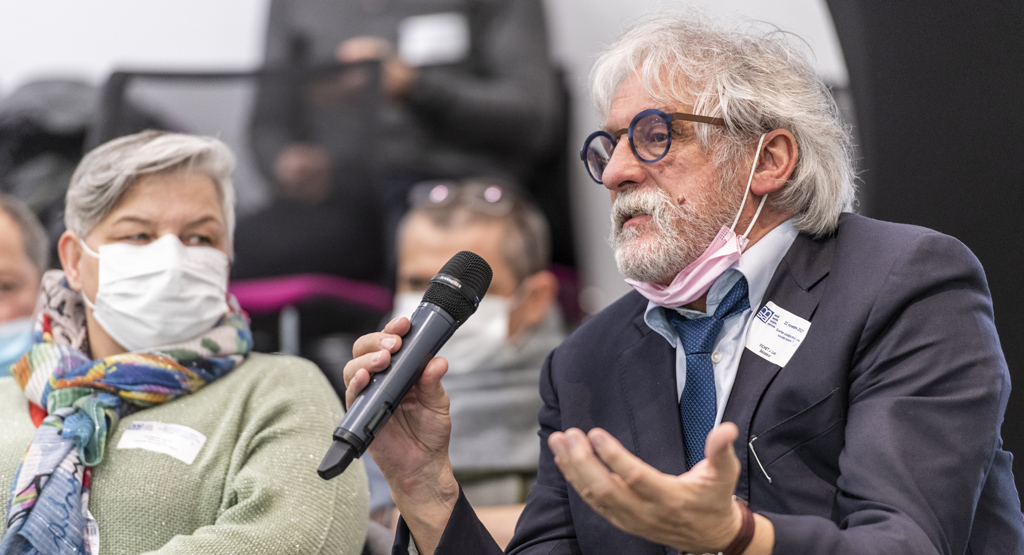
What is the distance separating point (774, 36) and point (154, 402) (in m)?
1.53

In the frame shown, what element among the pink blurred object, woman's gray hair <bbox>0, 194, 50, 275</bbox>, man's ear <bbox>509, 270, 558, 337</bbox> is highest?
woman's gray hair <bbox>0, 194, 50, 275</bbox>

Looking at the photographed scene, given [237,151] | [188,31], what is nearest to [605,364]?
[237,151]

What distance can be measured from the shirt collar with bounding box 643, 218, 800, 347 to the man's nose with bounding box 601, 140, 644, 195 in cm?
25

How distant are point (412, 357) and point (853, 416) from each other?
703 millimetres

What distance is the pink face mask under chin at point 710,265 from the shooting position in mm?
1669

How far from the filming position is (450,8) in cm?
426

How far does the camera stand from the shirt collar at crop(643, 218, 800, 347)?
5.47ft

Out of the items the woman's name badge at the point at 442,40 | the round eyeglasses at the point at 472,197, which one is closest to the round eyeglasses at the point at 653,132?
the round eyeglasses at the point at 472,197

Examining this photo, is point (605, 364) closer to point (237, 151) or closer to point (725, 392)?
point (725, 392)

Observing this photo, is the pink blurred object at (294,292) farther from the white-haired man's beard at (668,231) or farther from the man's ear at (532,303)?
the white-haired man's beard at (668,231)

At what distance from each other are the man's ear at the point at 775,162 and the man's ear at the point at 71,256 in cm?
154

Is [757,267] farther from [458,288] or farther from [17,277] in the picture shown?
[17,277]

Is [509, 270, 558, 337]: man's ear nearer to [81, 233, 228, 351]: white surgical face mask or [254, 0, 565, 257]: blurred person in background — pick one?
[254, 0, 565, 257]: blurred person in background

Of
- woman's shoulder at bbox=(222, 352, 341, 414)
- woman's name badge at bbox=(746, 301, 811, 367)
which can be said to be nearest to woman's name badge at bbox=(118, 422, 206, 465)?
woman's shoulder at bbox=(222, 352, 341, 414)
